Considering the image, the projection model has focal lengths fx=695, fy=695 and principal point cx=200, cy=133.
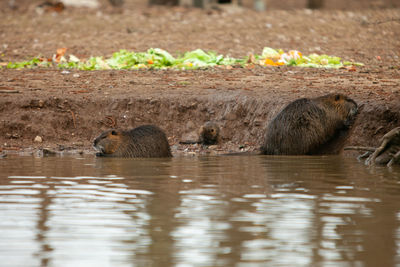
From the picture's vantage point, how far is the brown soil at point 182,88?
950 centimetres

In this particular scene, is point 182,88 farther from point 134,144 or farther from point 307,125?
point 307,125

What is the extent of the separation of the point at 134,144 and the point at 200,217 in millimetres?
4699

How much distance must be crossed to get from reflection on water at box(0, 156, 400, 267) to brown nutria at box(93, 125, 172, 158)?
1.82 meters

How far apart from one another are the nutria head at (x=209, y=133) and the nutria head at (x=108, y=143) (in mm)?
1174

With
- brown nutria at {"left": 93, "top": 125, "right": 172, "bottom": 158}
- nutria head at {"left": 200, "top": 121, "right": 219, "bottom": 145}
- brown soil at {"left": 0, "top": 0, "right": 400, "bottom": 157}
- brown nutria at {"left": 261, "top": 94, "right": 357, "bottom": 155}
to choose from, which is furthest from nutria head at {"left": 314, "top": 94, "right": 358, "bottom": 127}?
brown nutria at {"left": 93, "top": 125, "right": 172, "bottom": 158}

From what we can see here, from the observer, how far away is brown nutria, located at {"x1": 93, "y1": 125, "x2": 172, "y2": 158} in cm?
859

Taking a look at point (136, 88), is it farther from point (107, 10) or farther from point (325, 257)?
point (107, 10)

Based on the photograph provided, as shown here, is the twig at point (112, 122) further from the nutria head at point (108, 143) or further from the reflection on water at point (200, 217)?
the reflection on water at point (200, 217)

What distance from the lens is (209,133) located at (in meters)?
9.25

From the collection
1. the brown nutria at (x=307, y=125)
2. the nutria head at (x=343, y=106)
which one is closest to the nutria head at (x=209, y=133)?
the brown nutria at (x=307, y=125)

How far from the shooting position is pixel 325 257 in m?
3.18

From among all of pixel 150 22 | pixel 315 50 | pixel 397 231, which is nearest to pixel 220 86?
pixel 315 50

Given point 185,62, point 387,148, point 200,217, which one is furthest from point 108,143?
point 185,62

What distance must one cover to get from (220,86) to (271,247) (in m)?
7.58
